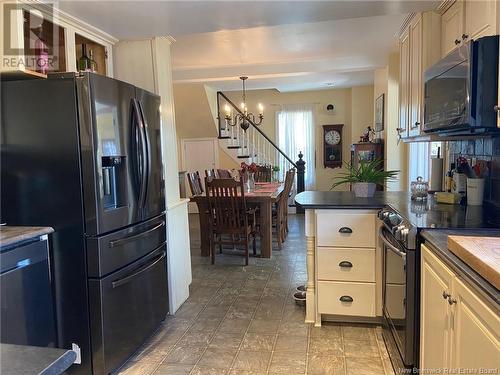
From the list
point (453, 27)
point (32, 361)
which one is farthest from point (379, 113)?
point (32, 361)

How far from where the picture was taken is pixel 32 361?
28.2 inches

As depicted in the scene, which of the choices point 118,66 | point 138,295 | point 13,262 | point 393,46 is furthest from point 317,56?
point 13,262

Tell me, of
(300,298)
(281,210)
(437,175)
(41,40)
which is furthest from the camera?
(281,210)

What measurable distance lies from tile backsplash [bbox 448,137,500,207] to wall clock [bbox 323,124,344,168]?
4991mm

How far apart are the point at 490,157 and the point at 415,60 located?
3.10 ft

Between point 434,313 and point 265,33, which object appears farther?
point 265,33

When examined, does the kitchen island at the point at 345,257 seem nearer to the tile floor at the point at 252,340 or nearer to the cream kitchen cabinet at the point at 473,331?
the tile floor at the point at 252,340

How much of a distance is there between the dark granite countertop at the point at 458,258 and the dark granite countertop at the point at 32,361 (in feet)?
3.58

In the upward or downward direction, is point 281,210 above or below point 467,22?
below

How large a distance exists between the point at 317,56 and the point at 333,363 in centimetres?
398

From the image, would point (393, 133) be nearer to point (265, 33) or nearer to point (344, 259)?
point (265, 33)

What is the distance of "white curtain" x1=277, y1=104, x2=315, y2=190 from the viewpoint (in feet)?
25.3

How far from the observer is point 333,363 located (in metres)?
2.23

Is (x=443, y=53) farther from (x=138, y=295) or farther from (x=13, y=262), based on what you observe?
(x=13, y=262)
